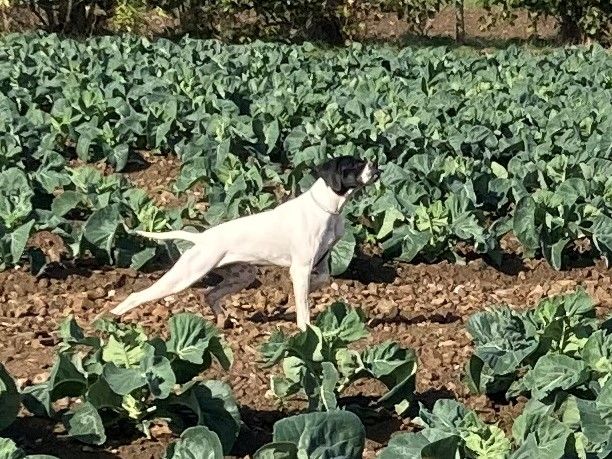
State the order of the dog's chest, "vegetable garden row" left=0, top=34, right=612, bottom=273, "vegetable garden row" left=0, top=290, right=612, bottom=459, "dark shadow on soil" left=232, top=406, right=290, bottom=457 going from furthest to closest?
1. "vegetable garden row" left=0, top=34, right=612, bottom=273
2. the dog's chest
3. "dark shadow on soil" left=232, top=406, right=290, bottom=457
4. "vegetable garden row" left=0, top=290, right=612, bottom=459

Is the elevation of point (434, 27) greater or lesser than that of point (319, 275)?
lesser

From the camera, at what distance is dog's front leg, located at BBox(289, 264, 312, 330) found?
635 centimetres

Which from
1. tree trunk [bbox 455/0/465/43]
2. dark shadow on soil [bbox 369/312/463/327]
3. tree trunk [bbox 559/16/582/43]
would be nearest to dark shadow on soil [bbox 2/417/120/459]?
dark shadow on soil [bbox 369/312/463/327]

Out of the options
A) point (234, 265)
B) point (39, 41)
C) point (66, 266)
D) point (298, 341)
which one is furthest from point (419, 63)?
point (298, 341)

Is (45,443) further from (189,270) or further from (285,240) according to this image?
(285,240)

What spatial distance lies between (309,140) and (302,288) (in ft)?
15.5

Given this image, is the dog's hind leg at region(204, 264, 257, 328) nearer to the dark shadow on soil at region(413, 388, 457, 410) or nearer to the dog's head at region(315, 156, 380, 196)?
the dog's head at region(315, 156, 380, 196)

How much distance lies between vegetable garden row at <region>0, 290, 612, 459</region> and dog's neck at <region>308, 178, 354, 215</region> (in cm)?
92

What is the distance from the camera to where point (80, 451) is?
4773 mm

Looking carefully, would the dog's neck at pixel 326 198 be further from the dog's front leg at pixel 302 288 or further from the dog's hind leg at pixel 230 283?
the dog's hind leg at pixel 230 283

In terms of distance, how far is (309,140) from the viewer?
10977mm

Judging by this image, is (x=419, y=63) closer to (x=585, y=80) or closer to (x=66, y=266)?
(x=585, y=80)

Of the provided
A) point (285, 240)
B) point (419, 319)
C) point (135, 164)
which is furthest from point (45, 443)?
point (135, 164)

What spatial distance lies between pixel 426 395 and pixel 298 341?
839 mm
